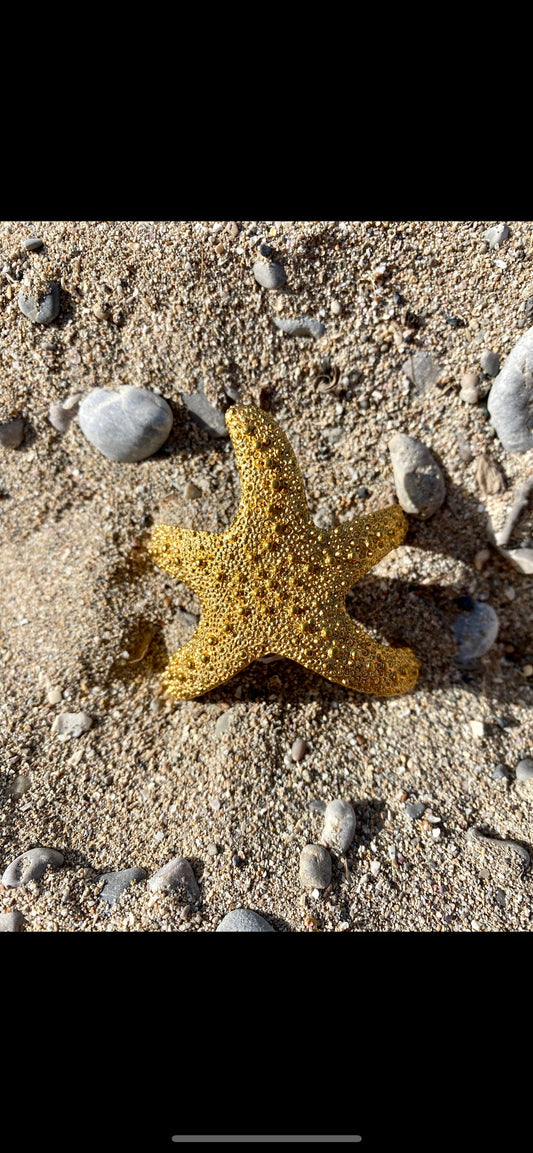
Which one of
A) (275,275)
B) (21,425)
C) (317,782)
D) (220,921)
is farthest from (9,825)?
(275,275)

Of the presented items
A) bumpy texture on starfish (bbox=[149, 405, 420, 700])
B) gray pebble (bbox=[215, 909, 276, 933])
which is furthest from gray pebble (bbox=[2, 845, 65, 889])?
bumpy texture on starfish (bbox=[149, 405, 420, 700])

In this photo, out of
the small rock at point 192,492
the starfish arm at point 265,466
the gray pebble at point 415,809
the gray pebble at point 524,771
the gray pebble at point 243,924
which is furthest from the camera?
the small rock at point 192,492

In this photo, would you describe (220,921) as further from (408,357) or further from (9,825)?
(408,357)

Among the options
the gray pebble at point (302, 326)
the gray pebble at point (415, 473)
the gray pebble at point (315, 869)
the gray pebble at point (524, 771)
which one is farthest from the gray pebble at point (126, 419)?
the gray pebble at point (524, 771)

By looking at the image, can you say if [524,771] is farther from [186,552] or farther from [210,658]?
[186,552]

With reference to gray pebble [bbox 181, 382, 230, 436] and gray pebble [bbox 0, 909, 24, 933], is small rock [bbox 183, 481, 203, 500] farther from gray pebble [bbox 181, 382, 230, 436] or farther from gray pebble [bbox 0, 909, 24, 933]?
gray pebble [bbox 0, 909, 24, 933]

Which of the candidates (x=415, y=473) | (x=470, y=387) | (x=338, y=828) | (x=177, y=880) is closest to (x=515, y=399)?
(x=470, y=387)

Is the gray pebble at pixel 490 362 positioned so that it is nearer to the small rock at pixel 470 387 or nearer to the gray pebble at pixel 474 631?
the small rock at pixel 470 387
